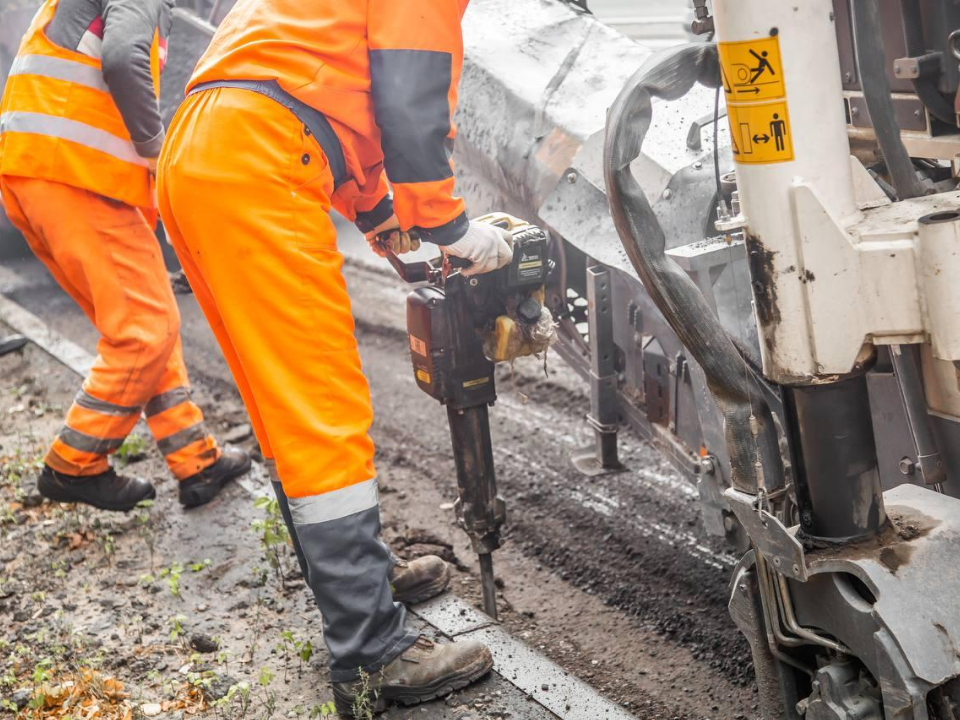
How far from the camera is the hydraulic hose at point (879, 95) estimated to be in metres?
1.65

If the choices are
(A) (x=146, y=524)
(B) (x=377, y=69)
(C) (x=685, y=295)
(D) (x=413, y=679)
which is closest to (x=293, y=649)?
(D) (x=413, y=679)

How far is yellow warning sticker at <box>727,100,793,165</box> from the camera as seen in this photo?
60.8 inches

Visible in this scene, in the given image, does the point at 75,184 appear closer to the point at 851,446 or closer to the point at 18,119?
the point at 18,119

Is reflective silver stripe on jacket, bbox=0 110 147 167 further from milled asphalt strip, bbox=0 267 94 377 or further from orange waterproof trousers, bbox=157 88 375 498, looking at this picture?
milled asphalt strip, bbox=0 267 94 377

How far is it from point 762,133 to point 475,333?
1.34 metres

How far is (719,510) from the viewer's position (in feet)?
8.43

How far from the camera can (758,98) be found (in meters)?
1.55

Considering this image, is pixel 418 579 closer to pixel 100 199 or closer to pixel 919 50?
pixel 100 199

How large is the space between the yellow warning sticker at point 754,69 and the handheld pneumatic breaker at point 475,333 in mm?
1187

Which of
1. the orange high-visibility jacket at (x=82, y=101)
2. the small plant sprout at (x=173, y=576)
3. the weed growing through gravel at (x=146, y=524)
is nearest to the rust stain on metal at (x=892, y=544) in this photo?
the small plant sprout at (x=173, y=576)

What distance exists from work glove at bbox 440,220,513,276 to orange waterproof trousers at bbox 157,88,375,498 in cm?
32

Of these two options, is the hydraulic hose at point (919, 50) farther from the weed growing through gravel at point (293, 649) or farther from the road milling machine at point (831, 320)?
the weed growing through gravel at point (293, 649)

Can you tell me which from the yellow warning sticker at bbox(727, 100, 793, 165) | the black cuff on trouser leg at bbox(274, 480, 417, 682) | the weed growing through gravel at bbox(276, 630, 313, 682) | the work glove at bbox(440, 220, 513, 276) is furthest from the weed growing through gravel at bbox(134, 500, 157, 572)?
the yellow warning sticker at bbox(727, 100, 793, 165)

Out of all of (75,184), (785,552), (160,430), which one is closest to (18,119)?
(75,184)
